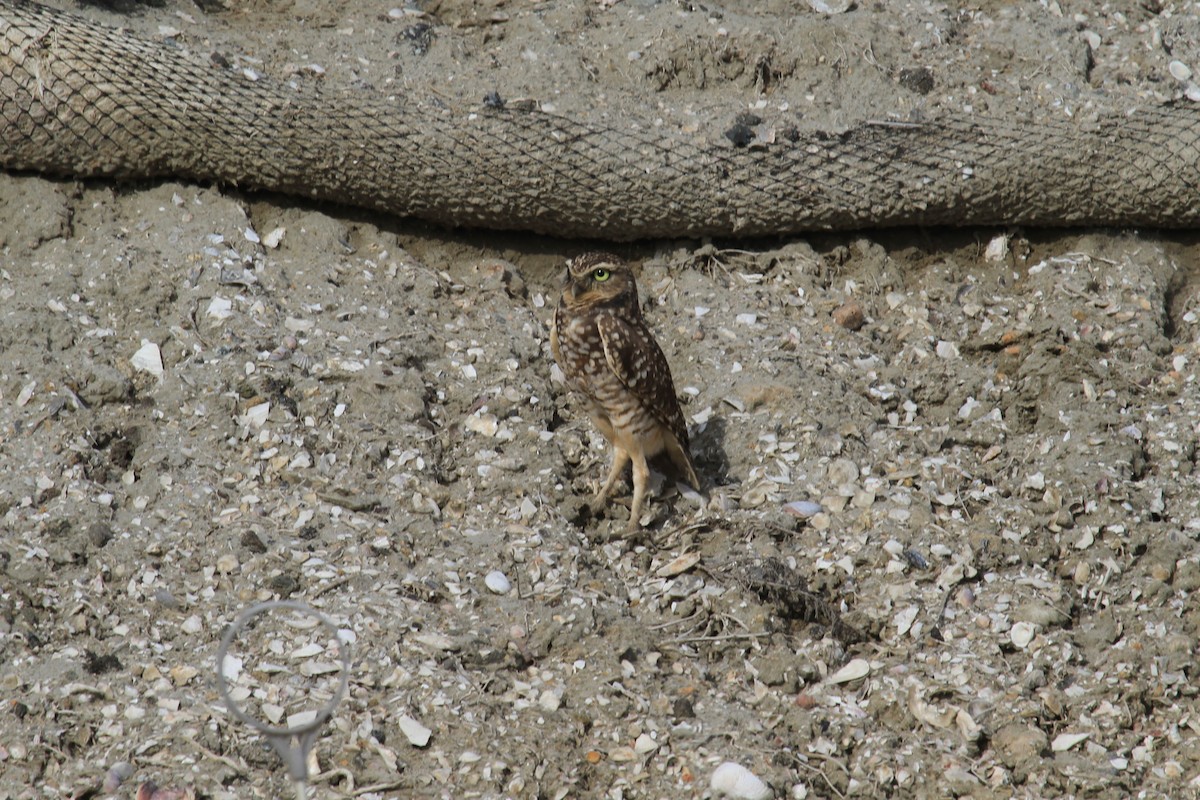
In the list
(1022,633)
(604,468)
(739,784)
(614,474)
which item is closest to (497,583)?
(614,474)

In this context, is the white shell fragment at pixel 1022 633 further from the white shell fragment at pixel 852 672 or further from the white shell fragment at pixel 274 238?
the white shell fragment at pixel 274 238

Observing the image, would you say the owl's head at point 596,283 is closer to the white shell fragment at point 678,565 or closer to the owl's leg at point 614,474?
the owl's leg at point 614,474

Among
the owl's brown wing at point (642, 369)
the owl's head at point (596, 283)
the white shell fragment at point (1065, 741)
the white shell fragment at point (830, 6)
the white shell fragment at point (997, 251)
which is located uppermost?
the white shell fragment at point (830, 6)

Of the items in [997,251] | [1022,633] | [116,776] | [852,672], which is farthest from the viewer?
[997,251]

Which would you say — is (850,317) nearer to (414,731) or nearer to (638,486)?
(638,486)

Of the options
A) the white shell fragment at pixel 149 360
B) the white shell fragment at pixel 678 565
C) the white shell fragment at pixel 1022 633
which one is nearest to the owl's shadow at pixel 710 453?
the white shell fragment at pixel 678 565

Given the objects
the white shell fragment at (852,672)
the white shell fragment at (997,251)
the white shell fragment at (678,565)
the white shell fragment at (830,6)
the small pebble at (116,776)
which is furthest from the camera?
the white shell fragment at (830,6)

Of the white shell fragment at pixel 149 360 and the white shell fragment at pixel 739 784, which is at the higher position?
the white shell fragment at pixel 739 784

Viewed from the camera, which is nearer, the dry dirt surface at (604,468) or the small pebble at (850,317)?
the dry dirt surface at (604,468)

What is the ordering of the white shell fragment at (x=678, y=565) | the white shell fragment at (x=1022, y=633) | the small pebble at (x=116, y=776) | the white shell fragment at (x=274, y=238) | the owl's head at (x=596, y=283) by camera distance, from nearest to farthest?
the small pebble at (x=116, y=776), the white shell fragment at (x=1022, y=633), the white shell fragment at (x=678, y=565), the owl's head at (x=596, y=283), the white shell fragment at (x=274, y=238)
